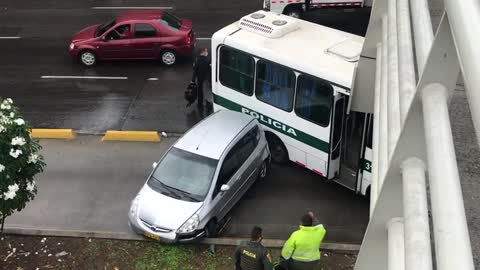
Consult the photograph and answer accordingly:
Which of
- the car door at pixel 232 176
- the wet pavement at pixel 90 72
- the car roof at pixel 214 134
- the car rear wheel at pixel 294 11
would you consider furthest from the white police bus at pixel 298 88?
the car rear wheel at pixel 294 11

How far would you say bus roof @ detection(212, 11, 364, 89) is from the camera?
9898 mm

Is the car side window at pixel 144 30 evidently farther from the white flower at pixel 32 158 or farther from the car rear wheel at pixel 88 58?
the white flower at pixel 32 158

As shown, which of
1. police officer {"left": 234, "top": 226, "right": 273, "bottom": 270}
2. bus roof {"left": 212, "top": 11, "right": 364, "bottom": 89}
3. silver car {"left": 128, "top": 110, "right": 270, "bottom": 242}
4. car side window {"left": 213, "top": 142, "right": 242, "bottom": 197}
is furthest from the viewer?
bus roof {"left": 212, "top": 11, "right": 364, "bottom": 89}

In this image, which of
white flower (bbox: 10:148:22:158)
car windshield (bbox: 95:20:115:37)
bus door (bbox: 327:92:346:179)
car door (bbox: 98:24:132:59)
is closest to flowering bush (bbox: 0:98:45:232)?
white flower (bbox: 10:148:22:158)

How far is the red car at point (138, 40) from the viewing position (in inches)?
611

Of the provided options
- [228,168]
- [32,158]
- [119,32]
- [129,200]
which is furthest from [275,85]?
[119,32]

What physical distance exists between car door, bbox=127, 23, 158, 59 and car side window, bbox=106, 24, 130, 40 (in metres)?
0.25

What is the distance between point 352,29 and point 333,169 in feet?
29.6

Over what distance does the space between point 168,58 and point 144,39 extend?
2.92ft

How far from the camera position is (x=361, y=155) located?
9852mm

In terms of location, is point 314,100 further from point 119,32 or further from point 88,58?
point 88,58

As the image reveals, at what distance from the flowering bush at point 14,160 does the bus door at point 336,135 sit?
5.26m

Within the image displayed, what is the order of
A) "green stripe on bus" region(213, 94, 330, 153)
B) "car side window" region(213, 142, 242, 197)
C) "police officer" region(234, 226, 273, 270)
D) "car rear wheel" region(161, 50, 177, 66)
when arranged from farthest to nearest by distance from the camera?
1. "car rear wheel" region(161, 50, 177, 66)
2. "green stripe on bus" region(213, 94, 330, 153)
3. "car side window" region(213, 142, 242, 197)
4. "police officer" region(234, 226, 273, 270)

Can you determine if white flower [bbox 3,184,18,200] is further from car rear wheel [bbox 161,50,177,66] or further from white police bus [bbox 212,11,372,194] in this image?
car rear wheel [bbox 161,50,177,66]
